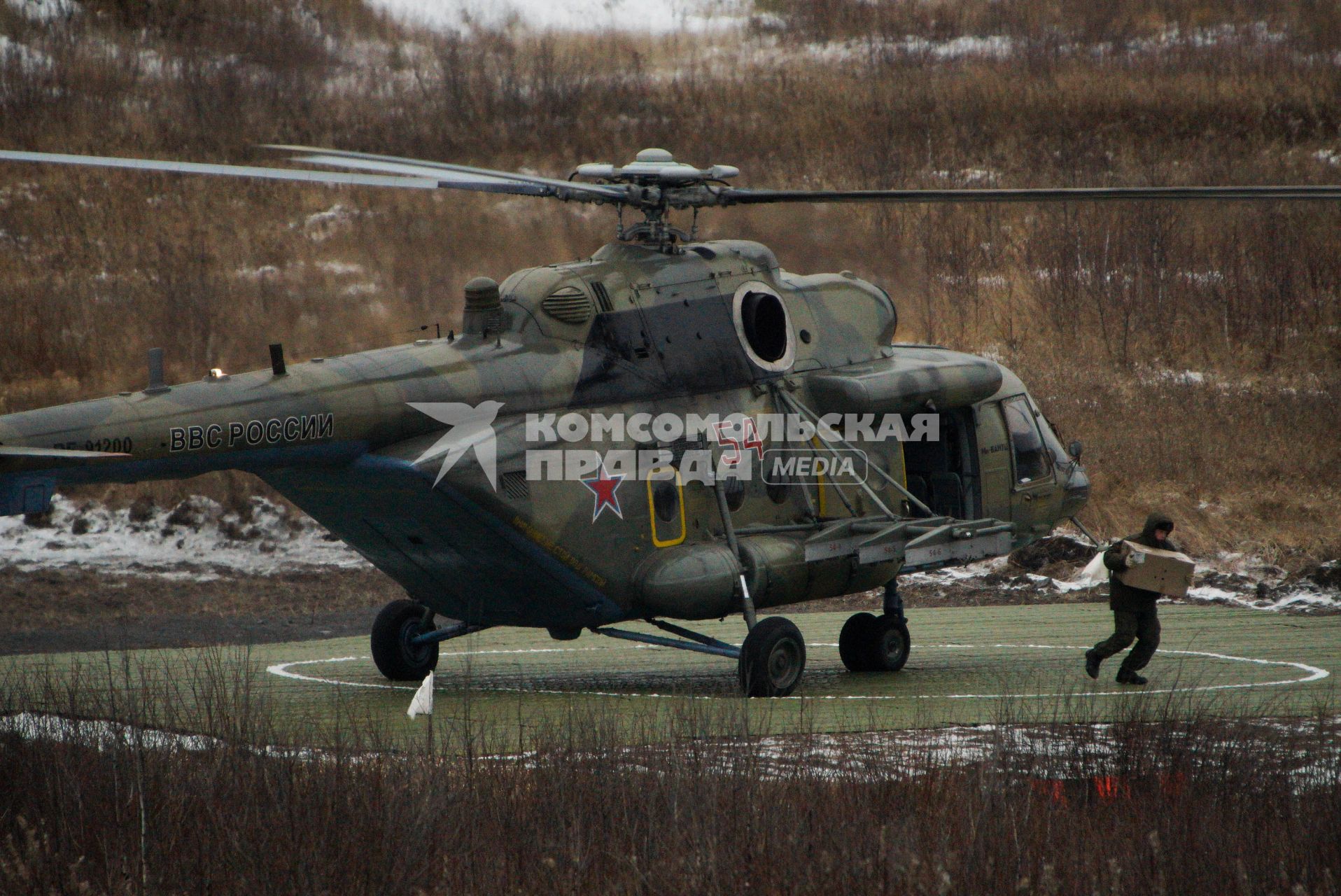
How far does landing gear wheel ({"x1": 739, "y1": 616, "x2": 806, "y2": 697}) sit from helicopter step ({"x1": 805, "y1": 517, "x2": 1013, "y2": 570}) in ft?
3.05

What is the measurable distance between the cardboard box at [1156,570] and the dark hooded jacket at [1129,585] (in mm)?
50

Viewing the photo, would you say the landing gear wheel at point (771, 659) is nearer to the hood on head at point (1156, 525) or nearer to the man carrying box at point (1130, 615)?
the man carrying box at point (1130, 615)

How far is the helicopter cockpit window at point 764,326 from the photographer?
43.4 ft

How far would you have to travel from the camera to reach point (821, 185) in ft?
108

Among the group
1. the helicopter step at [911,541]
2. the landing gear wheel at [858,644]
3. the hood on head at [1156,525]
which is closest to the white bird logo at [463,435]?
the helicopter step at [911,541]

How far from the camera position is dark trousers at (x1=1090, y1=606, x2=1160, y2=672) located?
13.0m

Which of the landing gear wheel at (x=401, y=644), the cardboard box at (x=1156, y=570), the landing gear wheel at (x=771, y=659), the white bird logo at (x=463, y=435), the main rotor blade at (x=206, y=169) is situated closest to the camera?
the main rotor blade at (x=206, y=169)

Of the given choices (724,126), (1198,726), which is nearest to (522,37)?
(724,126)

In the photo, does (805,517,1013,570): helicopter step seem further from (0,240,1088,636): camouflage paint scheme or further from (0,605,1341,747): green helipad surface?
(0,605,1341,747): green helipad surface

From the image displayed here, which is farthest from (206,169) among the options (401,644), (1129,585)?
(1129,585)

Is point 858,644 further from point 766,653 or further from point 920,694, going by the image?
point 766,653

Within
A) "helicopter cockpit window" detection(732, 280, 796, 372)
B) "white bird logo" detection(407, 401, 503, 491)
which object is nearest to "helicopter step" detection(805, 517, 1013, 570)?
"helicopter cockpit window" detection(732, 280, 796, 372)

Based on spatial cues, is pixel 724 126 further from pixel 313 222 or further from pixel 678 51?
pixel 313 222

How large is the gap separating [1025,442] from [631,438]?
4531mm
